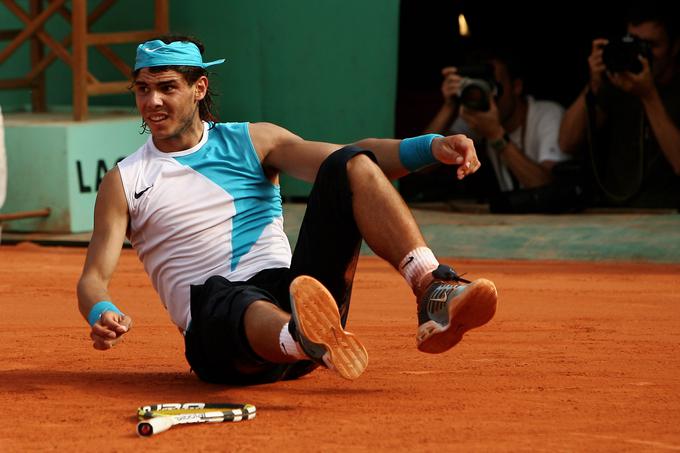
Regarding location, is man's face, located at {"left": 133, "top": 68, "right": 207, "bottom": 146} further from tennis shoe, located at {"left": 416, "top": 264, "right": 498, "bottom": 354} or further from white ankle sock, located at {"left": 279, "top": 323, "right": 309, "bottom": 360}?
tennis shoe, located at {"left": 416, "top": 264, "right": 498, "bottom": 354}

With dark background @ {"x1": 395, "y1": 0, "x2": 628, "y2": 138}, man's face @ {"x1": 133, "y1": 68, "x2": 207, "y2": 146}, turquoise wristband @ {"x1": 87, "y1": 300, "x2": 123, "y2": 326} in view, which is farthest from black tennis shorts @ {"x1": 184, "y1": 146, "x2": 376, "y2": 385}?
dark background @ {"x1": 395, "y1": 0, "x2": 628, "y2": 138}

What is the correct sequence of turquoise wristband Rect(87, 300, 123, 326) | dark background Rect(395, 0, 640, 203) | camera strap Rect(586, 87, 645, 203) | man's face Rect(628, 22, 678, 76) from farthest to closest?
dark background Rect(395, 0, 640, 203)
camera strap Rect(586, 87, 645, 203)
man's face Rect(628, 22, 678, 76)
turquoise wristband Rect(87, 300, 123, 326)

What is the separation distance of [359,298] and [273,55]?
400 cm

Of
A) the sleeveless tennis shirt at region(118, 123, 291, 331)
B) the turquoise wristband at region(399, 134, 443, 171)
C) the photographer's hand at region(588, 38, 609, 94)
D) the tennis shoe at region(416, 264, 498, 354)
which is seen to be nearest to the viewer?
the tennis shoe at region(416, 264, 498, 354)

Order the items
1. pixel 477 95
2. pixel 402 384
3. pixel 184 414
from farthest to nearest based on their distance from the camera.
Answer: pixel 477 95, pixel 402 384, pixel 184 414

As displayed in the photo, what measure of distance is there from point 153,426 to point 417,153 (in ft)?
4.24

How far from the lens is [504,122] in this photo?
10.1 m

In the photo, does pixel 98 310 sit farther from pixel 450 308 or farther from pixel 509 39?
pixel 509 39

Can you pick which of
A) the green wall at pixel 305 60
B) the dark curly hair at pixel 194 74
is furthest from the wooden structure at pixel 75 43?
the dark curly hair at pixel 194 74

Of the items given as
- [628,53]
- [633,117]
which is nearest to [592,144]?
[633,117]

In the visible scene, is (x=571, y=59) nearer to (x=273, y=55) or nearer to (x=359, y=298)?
(x=273, y=55)

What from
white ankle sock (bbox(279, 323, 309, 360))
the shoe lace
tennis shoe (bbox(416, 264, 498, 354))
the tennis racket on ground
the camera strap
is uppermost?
the shoe lace

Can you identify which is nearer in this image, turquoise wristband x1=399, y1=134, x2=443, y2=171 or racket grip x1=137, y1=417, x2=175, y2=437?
racket grip x1=137, y1=417, x2=175, y2=437

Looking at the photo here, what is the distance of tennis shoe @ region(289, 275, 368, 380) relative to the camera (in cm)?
413
